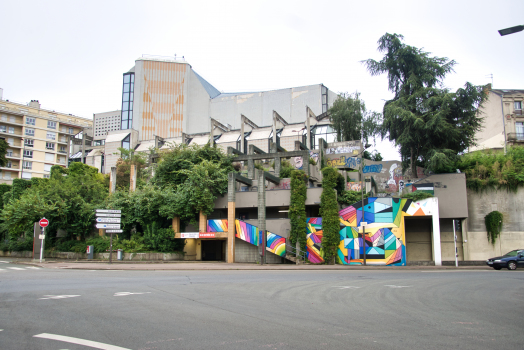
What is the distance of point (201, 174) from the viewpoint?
3447cm

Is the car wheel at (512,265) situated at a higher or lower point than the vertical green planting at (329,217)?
lower

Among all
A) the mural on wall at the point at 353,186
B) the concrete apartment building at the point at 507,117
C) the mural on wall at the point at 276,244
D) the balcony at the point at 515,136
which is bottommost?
the mural on wall at the point at 276,244

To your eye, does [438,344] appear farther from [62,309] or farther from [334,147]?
[334,147]

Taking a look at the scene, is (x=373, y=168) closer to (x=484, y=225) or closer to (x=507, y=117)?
(x=484, y=225)

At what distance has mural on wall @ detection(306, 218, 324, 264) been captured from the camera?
31234mm

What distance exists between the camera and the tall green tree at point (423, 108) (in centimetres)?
3703

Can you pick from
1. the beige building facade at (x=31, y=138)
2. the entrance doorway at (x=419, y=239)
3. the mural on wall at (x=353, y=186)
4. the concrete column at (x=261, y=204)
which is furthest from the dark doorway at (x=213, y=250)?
the beige building facade at (x=31, y=138)

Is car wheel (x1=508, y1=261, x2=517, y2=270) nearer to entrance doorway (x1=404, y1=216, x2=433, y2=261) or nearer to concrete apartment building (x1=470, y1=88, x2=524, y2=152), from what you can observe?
entrance doorway (x1=404, y1=216, x2=433, y2=261)

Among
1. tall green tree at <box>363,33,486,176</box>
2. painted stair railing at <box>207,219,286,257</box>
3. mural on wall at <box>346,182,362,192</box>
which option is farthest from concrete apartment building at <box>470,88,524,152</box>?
painted stair railing at <box>207,219,286,257</box>

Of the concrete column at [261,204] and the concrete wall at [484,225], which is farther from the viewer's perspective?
the concrete wall at [484,225]

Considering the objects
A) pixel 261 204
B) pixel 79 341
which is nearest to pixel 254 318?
pixel 79 341

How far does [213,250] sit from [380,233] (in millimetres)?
16002

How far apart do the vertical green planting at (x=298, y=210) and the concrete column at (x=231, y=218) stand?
4.83m

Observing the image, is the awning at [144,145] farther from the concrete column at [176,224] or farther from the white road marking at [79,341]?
the white road marking at [79,341]
